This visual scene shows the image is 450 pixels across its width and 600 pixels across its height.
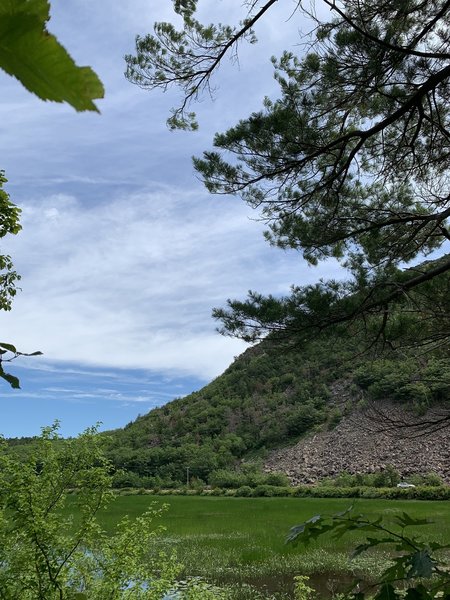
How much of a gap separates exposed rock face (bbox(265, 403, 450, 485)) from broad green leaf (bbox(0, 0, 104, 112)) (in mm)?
41803

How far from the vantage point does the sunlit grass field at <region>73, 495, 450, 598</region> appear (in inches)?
439

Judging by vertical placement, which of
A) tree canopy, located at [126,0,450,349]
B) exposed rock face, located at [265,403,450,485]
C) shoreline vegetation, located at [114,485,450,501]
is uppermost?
tree canopy, located at [126,0,450,349]

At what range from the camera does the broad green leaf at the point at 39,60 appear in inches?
9.5

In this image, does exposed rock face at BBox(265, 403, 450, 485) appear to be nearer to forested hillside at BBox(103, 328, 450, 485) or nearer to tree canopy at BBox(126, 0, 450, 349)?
forested hillside at BBox(103, 328, 450, 485)

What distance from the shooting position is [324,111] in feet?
16.9

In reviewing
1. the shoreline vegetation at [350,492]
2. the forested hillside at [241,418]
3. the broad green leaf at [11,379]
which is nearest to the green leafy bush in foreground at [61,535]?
the broad green leaf at [11,379]

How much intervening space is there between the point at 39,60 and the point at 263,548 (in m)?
15.6

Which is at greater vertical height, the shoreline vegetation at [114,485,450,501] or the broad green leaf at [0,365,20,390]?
the broad green leaf at [0,365,20,390]

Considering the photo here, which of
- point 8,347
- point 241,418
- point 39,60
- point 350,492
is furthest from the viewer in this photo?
point 241,418

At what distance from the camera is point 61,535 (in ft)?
12.3

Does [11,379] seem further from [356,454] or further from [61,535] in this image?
[356,454]

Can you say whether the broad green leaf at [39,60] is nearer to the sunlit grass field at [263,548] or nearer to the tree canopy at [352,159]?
the tree canopy at [352,159]

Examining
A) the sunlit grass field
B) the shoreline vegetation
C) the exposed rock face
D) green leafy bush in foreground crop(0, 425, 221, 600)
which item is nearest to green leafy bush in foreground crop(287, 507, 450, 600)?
green leafy bush in foreground crop(0, 425, 221, 600)

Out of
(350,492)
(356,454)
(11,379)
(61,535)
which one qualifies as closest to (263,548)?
(61,535)
